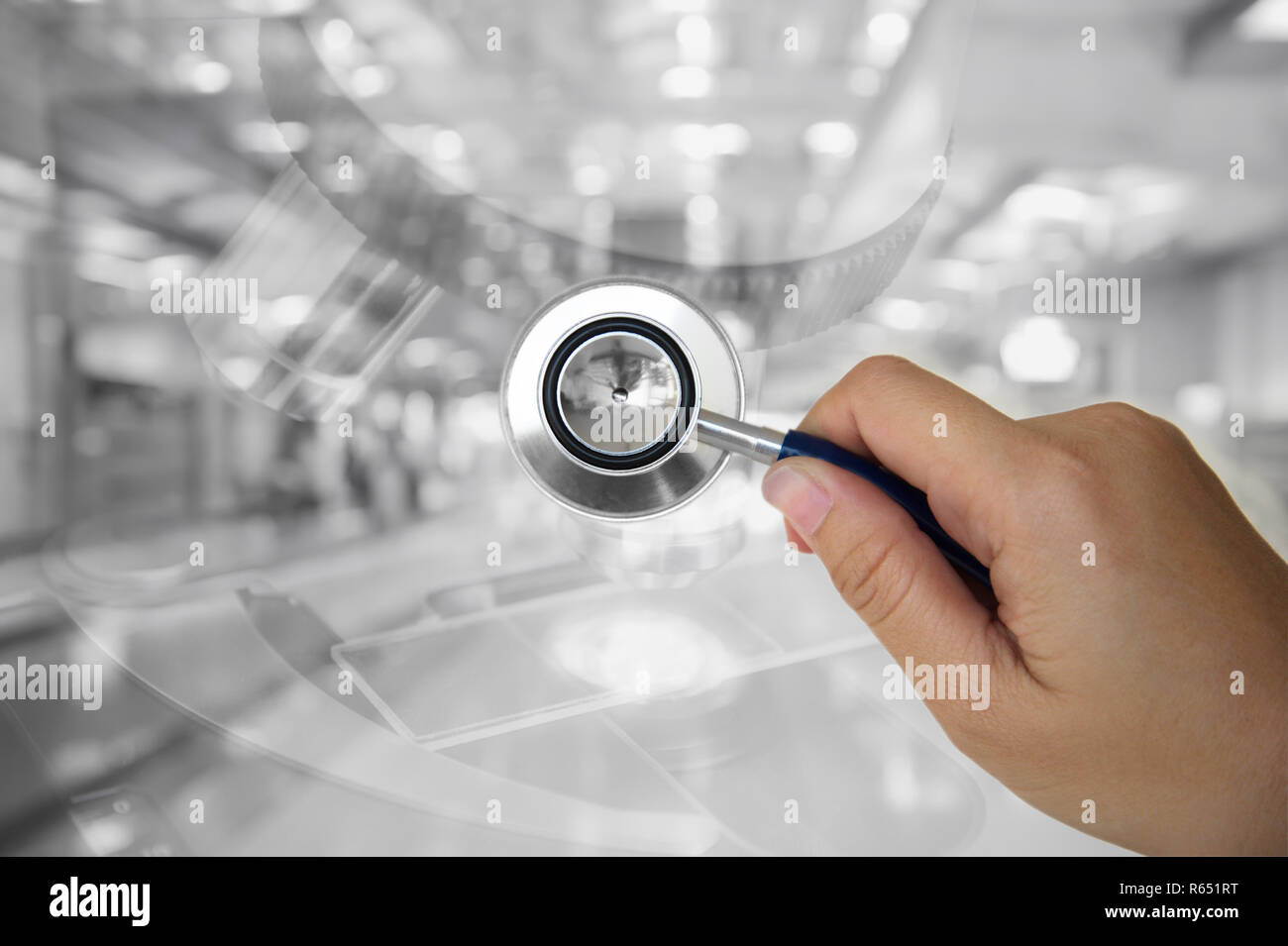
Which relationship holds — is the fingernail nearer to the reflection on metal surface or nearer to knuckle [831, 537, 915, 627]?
knuckle [831, 537, 915, 627]

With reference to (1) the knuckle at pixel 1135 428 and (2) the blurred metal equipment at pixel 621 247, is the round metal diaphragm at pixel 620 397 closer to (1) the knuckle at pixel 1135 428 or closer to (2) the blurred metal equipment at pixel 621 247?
(2) the blurred metal equipment at pixel 621 247

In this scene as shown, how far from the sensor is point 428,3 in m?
0.49

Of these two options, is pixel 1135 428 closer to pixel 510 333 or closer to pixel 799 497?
pixel 799 497

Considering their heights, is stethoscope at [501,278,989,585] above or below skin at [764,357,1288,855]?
above

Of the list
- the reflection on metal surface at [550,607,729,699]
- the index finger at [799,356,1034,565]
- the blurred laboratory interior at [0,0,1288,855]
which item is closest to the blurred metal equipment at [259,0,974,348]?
the blurred laboratory interior at [0,0,1288,855]

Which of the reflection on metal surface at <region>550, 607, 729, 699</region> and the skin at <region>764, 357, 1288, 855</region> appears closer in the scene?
the skin at <region>764, 357, 1288, 855</region>

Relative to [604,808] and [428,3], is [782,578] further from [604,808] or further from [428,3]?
[428,3]

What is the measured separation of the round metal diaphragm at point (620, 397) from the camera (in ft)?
1.35

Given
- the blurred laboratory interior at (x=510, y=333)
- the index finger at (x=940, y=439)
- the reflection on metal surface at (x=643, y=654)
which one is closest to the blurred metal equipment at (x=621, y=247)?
the blurred laboratory interior at (x=510, y=333)

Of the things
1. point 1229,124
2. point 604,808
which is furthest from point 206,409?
point 1229,124

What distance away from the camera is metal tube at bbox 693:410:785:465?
389mm

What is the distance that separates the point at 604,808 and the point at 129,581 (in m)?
0.39

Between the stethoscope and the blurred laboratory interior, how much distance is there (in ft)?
0.24
